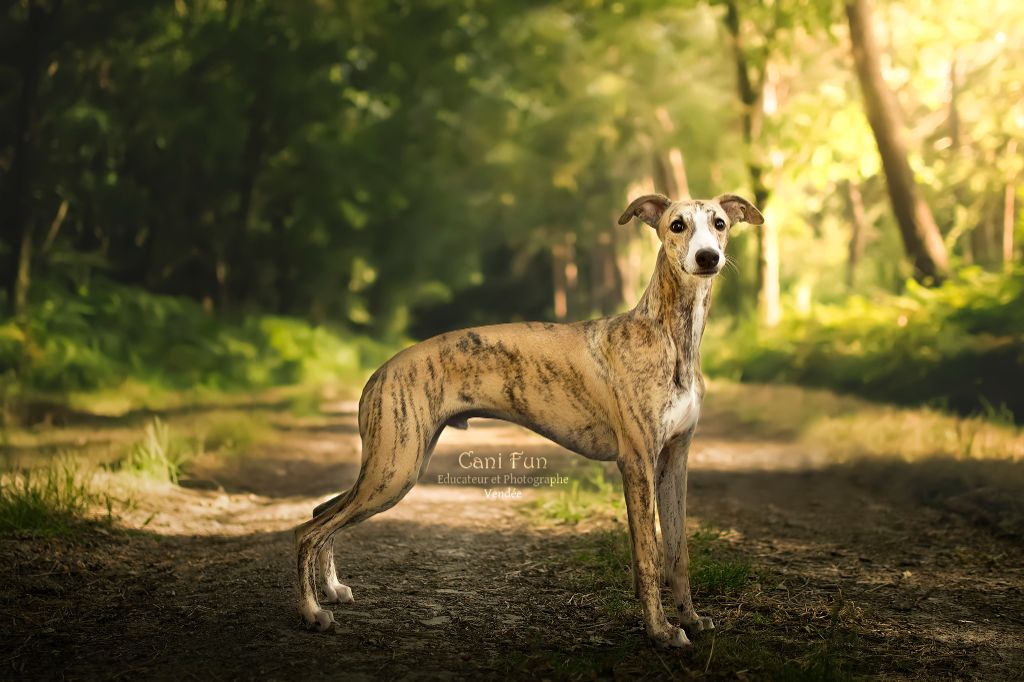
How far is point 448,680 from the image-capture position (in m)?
3.64

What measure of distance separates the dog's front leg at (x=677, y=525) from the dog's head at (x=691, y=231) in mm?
838

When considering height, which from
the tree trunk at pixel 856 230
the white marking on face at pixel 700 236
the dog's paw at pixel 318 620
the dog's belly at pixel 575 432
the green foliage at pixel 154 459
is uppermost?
the tree trunk at pixel 856 230

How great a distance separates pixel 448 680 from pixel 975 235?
46.3ft

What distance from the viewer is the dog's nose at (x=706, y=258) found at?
3.86 m

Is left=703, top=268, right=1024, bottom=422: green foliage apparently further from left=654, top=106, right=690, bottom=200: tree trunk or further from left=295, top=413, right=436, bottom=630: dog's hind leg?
left=295, top=413, right=436, bottom=630: dog's hind leg

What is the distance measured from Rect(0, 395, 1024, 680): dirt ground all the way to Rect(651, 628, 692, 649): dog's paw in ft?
0.13

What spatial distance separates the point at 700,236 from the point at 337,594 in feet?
8.49

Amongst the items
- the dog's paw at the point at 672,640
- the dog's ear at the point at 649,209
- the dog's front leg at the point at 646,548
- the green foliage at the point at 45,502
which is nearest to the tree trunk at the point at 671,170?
the green foliage at the point at 45,502

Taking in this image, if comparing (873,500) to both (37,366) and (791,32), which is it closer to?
(791,32)

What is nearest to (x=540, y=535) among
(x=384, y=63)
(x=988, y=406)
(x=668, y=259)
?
(x=668, y=259)

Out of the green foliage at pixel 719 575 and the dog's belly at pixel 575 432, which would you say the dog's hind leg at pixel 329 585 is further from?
the green foliage at pixel 719 575

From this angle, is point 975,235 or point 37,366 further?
point 975,235

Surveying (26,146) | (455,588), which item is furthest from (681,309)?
(26,146)

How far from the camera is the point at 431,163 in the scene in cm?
2595
